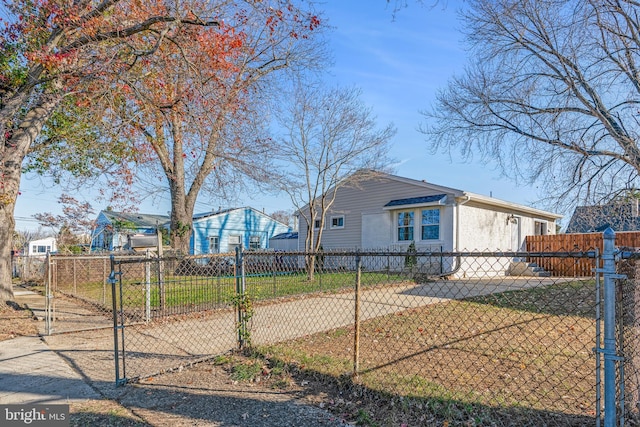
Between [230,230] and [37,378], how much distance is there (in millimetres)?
26061

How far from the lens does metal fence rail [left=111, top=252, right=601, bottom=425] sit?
3736mm

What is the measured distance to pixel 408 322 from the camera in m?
7.12

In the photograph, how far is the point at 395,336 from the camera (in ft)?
20.4

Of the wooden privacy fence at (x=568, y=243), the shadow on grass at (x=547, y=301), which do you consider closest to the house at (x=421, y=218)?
the wooden privacy fence at (x=568, y=243)

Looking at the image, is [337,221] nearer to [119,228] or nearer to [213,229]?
[213,229]

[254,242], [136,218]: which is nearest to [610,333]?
[254,242]

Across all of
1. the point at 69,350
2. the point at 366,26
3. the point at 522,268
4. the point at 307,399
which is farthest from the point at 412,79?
the point at 522,268

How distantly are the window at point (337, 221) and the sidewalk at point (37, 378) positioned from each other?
49.0 feet

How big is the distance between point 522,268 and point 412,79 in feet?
36.8

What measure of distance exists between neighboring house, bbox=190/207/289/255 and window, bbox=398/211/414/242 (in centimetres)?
1516

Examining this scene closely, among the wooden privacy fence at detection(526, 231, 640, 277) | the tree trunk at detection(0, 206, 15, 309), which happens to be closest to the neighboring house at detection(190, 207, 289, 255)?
the tree trunk at detection(0, 206, 15, 309)

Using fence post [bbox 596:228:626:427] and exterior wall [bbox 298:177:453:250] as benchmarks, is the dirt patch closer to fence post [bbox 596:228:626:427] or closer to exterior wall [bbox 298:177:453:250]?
fence post [bbox 596:228:626:427]

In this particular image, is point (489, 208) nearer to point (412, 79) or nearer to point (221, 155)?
Answer: point (412, 79)

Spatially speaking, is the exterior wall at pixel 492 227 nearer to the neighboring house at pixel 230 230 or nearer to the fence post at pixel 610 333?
the fence post at pixel 610 333
